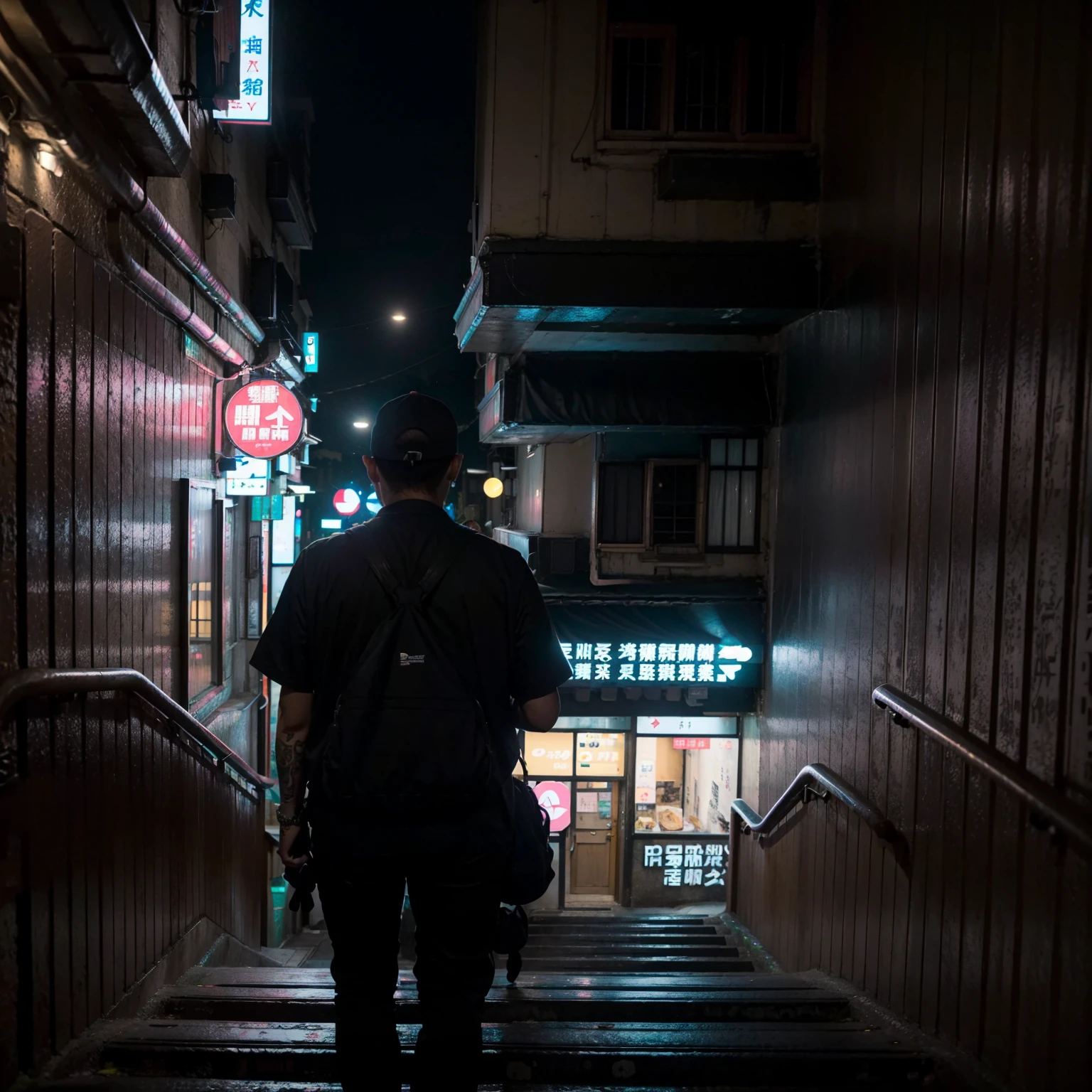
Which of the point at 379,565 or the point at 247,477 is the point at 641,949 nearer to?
the point at 379,565

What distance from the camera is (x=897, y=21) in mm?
5762

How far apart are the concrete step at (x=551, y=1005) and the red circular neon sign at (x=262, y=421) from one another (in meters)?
6.32

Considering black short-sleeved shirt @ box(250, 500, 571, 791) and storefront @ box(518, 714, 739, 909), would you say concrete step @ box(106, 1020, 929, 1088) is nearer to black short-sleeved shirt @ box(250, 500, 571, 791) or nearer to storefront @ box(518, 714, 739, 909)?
black short-sleeved shirt @ box(250, 500, 571, 791)

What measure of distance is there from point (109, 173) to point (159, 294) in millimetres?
1557

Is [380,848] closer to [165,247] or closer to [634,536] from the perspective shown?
[165,247]

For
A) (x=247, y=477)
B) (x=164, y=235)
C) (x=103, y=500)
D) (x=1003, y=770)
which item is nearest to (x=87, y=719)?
(x=103, y=500)

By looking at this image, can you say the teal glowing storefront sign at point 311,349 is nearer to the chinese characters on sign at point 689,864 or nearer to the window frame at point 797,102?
the chinese characters on sign at point 689,864

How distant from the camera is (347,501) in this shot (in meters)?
27.1

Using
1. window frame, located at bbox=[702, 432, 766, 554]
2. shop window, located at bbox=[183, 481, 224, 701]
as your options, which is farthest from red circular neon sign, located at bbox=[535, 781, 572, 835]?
shop window, located at bbox=[183, 481, 224, 701]

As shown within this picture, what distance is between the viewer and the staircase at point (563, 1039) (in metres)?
3.32

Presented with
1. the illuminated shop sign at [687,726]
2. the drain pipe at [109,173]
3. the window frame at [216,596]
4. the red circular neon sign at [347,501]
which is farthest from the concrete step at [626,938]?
the red circular neon sign at [347,501]

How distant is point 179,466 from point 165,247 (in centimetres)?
167

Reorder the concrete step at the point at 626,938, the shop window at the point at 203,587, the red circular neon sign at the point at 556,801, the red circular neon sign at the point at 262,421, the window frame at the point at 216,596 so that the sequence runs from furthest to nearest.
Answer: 1. the red circular neon sign at the point at 556,801
2. the red circular neon sign at the point at 262,421
3. the window frame at the point at 216,596
4. the concrete step at the point at 626,938
5. the shop window at the point at 203,587

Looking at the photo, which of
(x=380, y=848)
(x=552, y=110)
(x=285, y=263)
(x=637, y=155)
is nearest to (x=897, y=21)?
(x=637, y=155)
